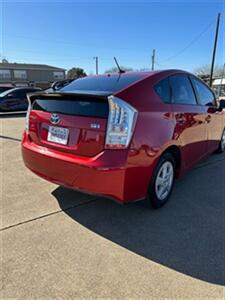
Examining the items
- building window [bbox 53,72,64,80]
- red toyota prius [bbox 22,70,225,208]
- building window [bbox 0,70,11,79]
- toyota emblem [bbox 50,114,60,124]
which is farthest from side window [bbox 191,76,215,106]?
building window [bbox 53,72,64,80]

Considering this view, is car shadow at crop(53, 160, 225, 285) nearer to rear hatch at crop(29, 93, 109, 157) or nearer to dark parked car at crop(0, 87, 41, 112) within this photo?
rear hatch at crop(29, 93, 109, 157)

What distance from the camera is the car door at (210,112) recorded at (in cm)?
409

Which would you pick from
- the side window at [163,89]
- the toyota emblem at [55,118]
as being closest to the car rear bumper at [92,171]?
the toyota emblem at [55,118]

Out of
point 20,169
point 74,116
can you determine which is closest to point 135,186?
point 74,116

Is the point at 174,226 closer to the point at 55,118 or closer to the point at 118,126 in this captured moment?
the point at 118,126

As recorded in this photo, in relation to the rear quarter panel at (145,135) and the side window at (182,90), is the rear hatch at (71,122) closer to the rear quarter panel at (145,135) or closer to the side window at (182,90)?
the rear quarter panel at (145,135)

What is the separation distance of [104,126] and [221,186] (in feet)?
7.97

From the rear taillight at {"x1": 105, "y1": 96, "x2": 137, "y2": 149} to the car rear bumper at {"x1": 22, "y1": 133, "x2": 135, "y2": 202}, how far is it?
0.08 m

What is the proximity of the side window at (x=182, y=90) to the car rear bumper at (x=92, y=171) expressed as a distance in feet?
4.25

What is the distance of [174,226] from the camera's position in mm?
2814

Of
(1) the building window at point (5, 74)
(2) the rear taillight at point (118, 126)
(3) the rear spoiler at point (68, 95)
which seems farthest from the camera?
(1) the building window at point (5, 74)

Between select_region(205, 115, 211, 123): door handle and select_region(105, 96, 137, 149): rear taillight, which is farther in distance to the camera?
select_region(205, 115, 211, 123): door handle

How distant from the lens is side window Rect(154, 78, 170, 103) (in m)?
2.95

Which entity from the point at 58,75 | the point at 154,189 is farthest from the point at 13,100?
the point at 58,75
